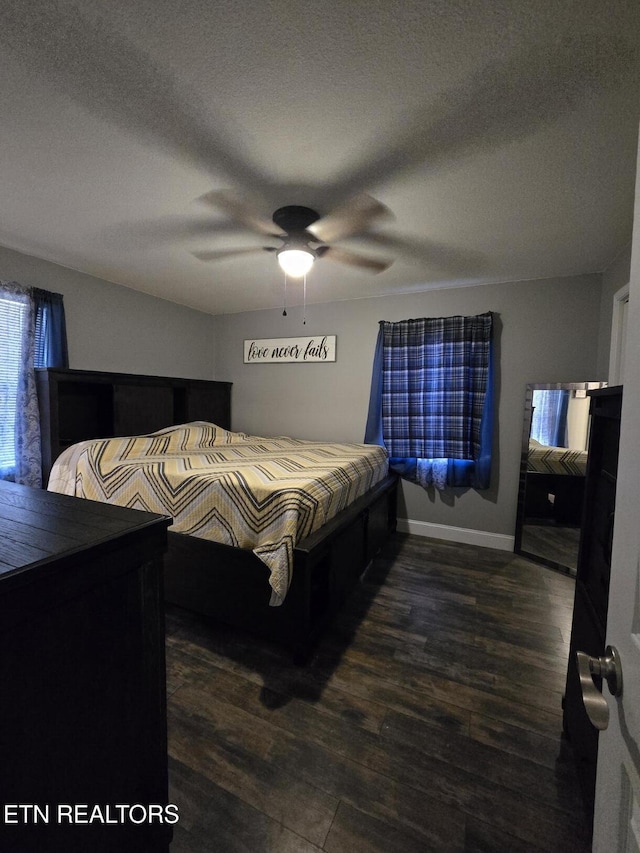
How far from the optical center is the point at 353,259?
106 inches

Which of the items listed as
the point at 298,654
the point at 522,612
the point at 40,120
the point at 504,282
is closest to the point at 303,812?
the point at 298,654

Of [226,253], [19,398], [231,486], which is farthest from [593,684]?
[19,398]

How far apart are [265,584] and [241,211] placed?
2.13 metres

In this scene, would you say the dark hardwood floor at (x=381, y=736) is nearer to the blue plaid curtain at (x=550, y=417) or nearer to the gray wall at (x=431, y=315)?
the gray wall at (x=431, y=315)

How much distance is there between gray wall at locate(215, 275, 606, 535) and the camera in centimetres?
306

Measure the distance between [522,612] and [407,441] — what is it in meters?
1.73

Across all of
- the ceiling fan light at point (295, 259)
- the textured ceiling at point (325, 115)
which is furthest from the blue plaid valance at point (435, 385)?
the ceiling fan light at point (295, 259)

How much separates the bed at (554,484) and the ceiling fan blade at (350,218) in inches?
94.7

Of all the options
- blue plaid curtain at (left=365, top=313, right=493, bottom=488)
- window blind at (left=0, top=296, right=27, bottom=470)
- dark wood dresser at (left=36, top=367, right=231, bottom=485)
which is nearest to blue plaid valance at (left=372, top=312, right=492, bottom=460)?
blue plaid curtain at (left=365, top=313, right=493, bottom=488)

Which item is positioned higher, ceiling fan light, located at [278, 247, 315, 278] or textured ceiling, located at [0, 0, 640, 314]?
textured ceiling, located at [0, 0, 640, 314]

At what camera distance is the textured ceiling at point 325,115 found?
40.7 inches

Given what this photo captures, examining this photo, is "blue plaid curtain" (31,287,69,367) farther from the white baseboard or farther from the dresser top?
the white baseboard

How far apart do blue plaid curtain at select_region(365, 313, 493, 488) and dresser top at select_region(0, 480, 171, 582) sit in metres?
2.99

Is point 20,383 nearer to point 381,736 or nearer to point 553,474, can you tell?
point 381,736
